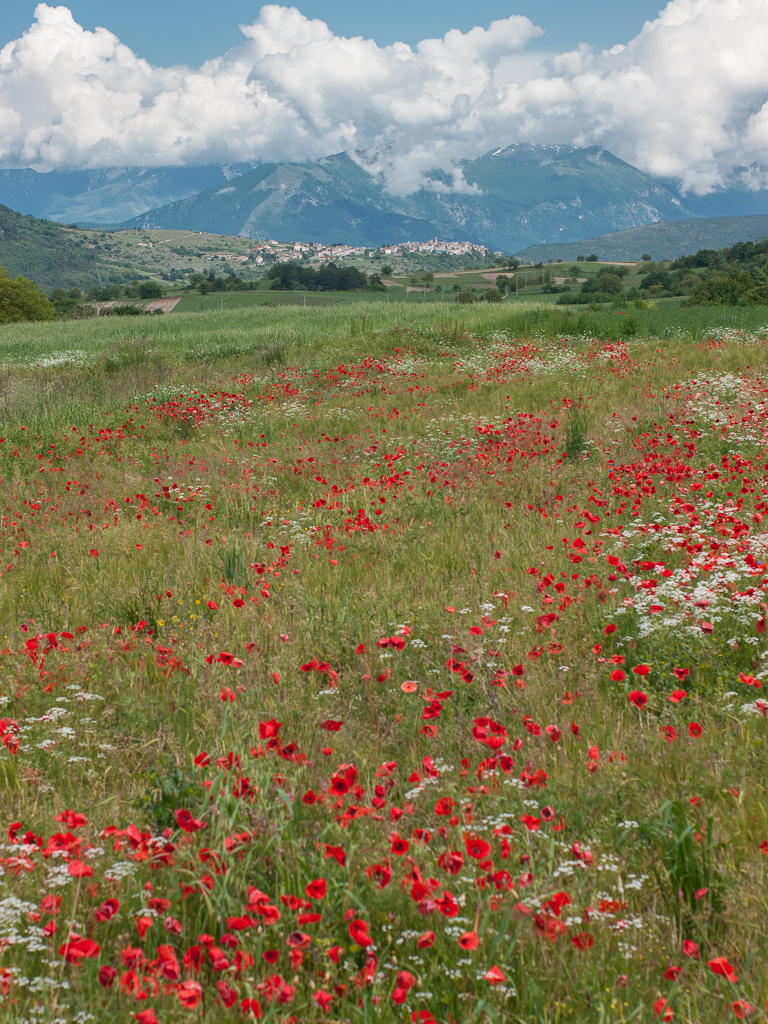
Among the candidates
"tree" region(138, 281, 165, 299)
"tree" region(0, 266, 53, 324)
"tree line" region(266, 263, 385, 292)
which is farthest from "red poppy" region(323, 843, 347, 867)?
"tree" region(138, 281, 165, 299)

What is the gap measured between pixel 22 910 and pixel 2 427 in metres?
11.5

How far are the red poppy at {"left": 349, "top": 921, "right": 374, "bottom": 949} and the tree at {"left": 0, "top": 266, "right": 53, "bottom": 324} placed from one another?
75474mm

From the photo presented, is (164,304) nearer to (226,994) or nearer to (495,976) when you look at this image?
(226,994)

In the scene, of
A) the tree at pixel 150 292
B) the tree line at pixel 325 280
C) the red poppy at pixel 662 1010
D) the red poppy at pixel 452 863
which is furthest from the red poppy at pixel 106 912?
the tree at pixel 150 292

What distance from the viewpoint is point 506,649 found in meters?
3.52

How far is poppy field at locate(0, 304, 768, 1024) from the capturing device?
1.72 meters

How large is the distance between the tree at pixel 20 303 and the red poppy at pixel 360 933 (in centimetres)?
7547

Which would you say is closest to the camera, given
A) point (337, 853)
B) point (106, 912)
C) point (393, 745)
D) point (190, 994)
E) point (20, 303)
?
point (190, 994)

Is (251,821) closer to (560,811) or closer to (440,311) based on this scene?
(560,811)

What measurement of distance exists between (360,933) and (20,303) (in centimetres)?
7978

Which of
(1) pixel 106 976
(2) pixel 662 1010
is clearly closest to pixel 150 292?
(1) pixel 106 976

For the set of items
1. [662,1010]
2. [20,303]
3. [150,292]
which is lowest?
[662,1010]

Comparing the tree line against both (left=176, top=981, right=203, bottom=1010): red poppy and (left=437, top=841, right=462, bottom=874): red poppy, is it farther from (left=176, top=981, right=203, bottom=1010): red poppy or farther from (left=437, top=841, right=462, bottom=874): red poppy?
(left=176, top=981, right=203, bottom=1010): red poppy

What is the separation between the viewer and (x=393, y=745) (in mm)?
2891
